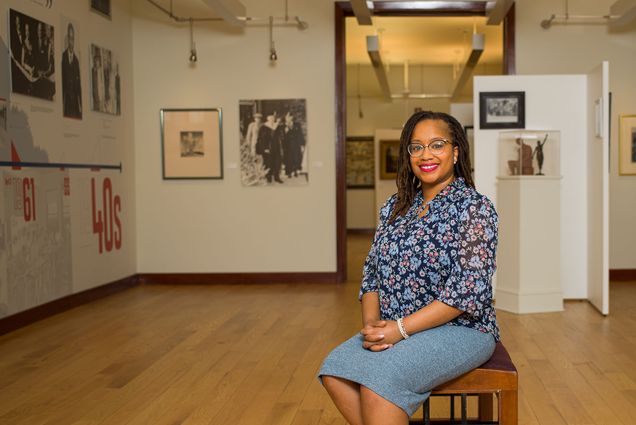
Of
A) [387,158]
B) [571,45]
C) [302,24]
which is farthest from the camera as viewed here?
[387,158]

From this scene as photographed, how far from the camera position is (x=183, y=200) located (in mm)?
9492

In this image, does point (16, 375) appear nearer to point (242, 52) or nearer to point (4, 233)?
point (4, 233)

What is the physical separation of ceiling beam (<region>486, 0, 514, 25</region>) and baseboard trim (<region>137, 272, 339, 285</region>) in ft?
11.2

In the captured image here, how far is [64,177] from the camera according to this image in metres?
7.50

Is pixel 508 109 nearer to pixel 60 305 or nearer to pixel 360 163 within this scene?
pixel 60 305

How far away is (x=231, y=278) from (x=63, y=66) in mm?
3253

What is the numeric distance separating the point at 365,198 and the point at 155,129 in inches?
374

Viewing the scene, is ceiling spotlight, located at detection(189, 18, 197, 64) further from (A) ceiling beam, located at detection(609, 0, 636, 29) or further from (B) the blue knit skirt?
(B) the blue knit skirt

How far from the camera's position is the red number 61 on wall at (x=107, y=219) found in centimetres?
830

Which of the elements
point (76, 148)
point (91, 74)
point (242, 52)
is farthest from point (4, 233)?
point (242, 52)

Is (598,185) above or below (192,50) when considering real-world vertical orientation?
below

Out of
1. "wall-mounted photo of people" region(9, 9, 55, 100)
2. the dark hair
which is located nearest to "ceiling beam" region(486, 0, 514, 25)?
"wall-mounted photo of people" region(9, 9, 55, 100)

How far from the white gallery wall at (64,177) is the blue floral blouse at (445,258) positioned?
458 cm

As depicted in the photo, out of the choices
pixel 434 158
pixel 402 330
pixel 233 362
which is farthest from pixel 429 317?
pixel 233 362
